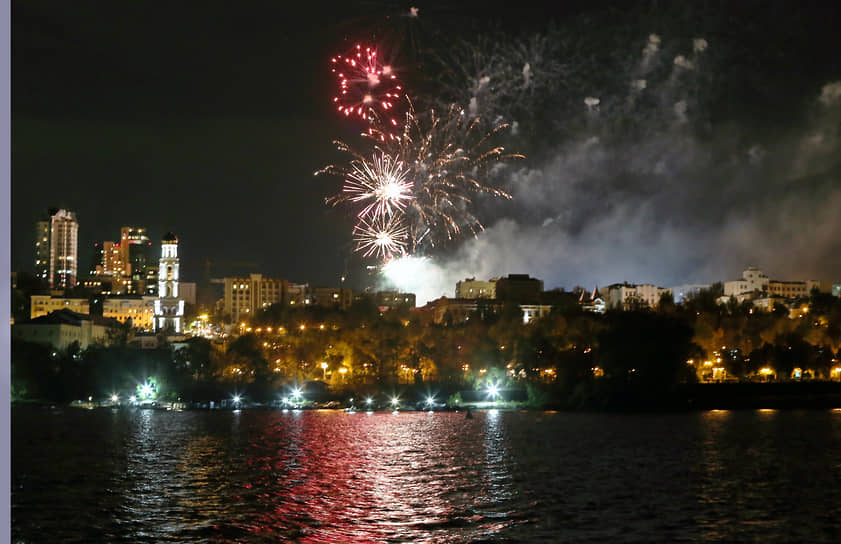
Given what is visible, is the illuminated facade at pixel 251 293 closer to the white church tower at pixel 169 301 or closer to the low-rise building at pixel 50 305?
the white church tower at pixel 169 301

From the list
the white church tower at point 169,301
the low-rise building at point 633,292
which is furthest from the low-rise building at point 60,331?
the low-rise building at point 633,292

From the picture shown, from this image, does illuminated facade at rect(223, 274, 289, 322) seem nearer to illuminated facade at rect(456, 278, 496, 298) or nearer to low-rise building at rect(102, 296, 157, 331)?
low-rise building at rect(102, 296, 157, 331)

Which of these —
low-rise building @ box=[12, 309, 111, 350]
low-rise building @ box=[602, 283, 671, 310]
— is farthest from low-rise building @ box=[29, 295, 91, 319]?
low-rise building @ box=[602, 283, 671, 310]

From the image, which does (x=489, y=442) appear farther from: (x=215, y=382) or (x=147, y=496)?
(x=215, y=382)

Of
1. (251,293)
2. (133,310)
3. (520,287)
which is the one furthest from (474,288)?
(133,310)

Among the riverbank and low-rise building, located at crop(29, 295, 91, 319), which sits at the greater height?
low-rise building, located at crop(29, 295, 91, 319)

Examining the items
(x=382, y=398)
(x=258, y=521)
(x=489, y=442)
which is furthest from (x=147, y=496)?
(x=382, y=398)

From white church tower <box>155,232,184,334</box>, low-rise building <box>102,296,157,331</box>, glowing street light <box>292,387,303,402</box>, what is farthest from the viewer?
low-rise building <box>102,296,157,331</box>
